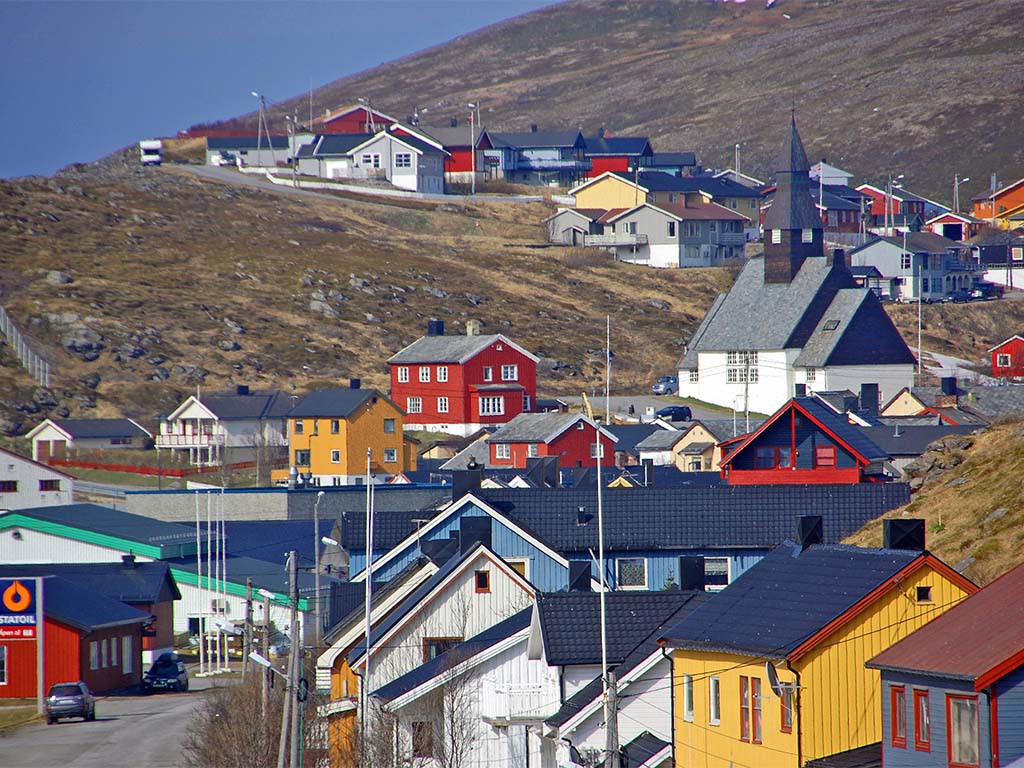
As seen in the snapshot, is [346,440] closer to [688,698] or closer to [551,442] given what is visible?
[551,442]

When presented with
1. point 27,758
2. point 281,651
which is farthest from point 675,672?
point 281,651

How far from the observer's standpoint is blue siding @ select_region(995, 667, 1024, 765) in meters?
18.7

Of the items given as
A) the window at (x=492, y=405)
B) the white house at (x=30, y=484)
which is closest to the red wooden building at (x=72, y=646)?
the white house at (x=30, y=484)

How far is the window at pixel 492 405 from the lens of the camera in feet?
328

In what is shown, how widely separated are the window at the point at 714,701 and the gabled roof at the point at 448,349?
7549 cm

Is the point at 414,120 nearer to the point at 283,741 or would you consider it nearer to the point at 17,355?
the point at 17,355

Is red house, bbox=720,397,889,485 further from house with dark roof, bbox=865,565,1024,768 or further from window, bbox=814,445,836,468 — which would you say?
house with dark roof, bbox=865,565,1024,768

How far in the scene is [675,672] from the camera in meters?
25.4

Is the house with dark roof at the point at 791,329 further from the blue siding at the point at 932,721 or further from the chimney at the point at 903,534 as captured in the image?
the blue siding at the point at 932,721

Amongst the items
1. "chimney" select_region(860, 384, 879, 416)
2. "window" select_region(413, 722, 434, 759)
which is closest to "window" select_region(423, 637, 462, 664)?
"window" select_region(413, 722, 434, 759)

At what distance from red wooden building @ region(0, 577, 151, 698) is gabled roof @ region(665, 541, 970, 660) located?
1020 inches

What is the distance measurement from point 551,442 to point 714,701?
58.1 metres

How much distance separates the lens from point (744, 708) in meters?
23.5

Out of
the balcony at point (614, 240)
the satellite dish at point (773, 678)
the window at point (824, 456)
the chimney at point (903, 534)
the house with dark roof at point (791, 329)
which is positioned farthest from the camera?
the balcony at point (614, 240)
